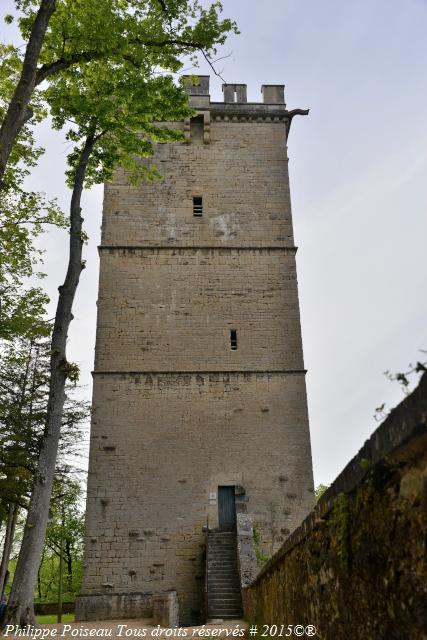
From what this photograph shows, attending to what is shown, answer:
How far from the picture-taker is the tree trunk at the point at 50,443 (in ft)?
29.0

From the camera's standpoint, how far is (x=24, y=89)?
8141 millimetres

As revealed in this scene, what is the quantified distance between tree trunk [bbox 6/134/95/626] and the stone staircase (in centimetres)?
416

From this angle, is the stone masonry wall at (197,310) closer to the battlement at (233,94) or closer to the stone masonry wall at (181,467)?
the stone masonry wall at (181,467)

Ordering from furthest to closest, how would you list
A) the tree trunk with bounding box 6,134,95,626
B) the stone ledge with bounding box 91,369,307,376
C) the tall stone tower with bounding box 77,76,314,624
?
1. the stone ledge with bounding box 91,369,307,376
2. the tall stone tower with bounding box 77,76,314,624
3. the tree trunk with bounding box 6,134,95,626

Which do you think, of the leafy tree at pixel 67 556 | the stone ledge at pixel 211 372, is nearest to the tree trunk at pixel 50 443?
the stone ledge at pixel 211 372

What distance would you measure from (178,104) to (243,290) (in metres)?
6.90

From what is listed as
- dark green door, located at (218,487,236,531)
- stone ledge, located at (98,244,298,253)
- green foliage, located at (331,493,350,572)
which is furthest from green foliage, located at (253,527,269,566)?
green foliage, located at (331,493,350,572)

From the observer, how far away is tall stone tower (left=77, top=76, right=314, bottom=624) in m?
14.1

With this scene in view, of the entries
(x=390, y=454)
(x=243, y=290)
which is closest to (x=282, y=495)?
(x=243, y=290)

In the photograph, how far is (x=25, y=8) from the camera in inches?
386

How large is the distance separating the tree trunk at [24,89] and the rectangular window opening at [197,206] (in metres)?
9.51

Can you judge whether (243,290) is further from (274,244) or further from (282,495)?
(282,495)

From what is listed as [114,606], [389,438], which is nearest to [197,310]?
[114,606]

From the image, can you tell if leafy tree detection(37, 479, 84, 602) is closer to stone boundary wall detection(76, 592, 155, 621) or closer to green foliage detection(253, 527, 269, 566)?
stone boundary wall detection(76, 592, 155, 621)
